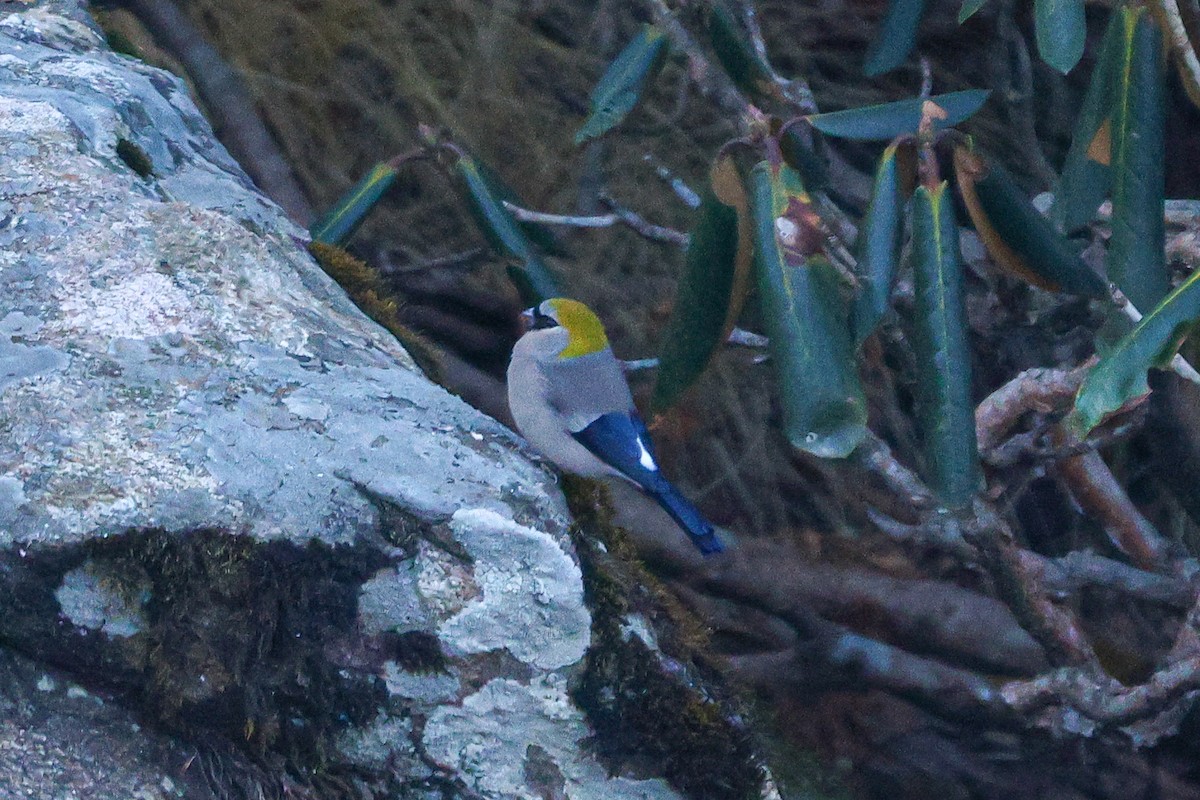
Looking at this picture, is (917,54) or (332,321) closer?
(332,321)

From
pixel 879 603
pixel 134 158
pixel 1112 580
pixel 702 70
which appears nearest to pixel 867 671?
pixel 879 603

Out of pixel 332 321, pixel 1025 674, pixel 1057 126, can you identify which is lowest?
pixel 1025 674

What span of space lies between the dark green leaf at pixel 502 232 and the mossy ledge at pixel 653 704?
914mm

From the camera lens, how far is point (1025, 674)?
114 inches

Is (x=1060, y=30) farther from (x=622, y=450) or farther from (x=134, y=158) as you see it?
(x=134, y=158)

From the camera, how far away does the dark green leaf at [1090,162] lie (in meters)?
1.76

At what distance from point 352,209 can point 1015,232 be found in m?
1.41

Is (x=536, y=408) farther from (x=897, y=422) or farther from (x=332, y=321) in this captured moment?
(x=897, y=422)

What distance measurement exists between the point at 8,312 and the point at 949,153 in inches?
57.8

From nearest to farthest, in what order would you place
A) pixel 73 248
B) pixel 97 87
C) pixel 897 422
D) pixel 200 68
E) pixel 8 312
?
pixel 8 312
pixel 73 248
pixel 97 87
pixel 897 422
pixel 200 68

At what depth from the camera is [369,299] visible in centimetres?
226

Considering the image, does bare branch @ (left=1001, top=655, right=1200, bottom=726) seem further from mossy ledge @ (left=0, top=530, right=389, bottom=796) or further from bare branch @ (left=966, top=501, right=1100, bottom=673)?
mossy ledge @ (left=0, top=530, right=389, bottom=796)

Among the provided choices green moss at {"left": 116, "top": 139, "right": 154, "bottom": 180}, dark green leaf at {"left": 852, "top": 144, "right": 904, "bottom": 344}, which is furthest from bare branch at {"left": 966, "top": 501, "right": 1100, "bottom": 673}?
green moss at {"left": 116, "top": 139, "right": 154, "bottom": 180}

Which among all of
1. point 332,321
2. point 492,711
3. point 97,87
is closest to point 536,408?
point 332,321
